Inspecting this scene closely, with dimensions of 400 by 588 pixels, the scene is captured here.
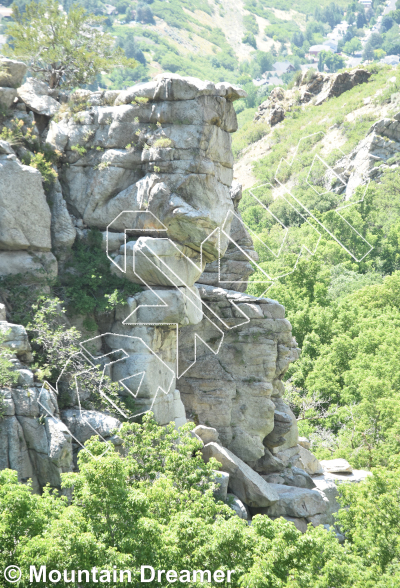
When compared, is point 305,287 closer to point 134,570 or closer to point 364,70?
point 134,570

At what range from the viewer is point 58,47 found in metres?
32.3

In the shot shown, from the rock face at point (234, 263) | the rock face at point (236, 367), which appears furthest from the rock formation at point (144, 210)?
the rock face at point (234, 263)

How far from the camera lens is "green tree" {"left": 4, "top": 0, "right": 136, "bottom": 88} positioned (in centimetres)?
3216

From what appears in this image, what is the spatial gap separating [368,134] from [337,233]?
69.0 ft

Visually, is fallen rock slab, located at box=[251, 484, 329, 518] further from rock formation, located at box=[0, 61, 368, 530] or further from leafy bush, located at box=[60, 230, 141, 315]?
leafy bush, located at box=[60, 230, 141, 315]

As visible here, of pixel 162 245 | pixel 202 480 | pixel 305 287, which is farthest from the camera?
pixel 305 287

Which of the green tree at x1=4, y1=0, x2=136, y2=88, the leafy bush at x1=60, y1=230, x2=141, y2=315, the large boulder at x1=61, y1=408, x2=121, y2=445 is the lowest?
the large boulder at x1=61, y1=408, x2=121, y2=445

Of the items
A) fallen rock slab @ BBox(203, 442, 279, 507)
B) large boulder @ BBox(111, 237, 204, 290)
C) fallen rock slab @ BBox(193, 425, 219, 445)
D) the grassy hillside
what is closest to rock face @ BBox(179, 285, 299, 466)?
fallen rock slab @ BBox(193, 425, 219, 445)

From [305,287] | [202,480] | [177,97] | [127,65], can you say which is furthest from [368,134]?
[202,480]

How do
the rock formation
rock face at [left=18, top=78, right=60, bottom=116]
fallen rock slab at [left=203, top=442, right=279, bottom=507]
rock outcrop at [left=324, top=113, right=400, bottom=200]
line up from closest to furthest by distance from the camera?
the rock formation < fallen rock slab at [left=203, top=442, right=279, bottom=507] < rock face at [left=18, top=78, right=60, bottom=116] < rock outcrop at [left=324, top=113, right=400, bottom=200]

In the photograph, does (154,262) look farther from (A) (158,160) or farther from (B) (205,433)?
(B) (205,433)

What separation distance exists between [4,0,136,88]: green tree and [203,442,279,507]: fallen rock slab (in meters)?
19.4

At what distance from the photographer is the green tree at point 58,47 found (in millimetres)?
32156

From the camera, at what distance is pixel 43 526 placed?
16.0 m
